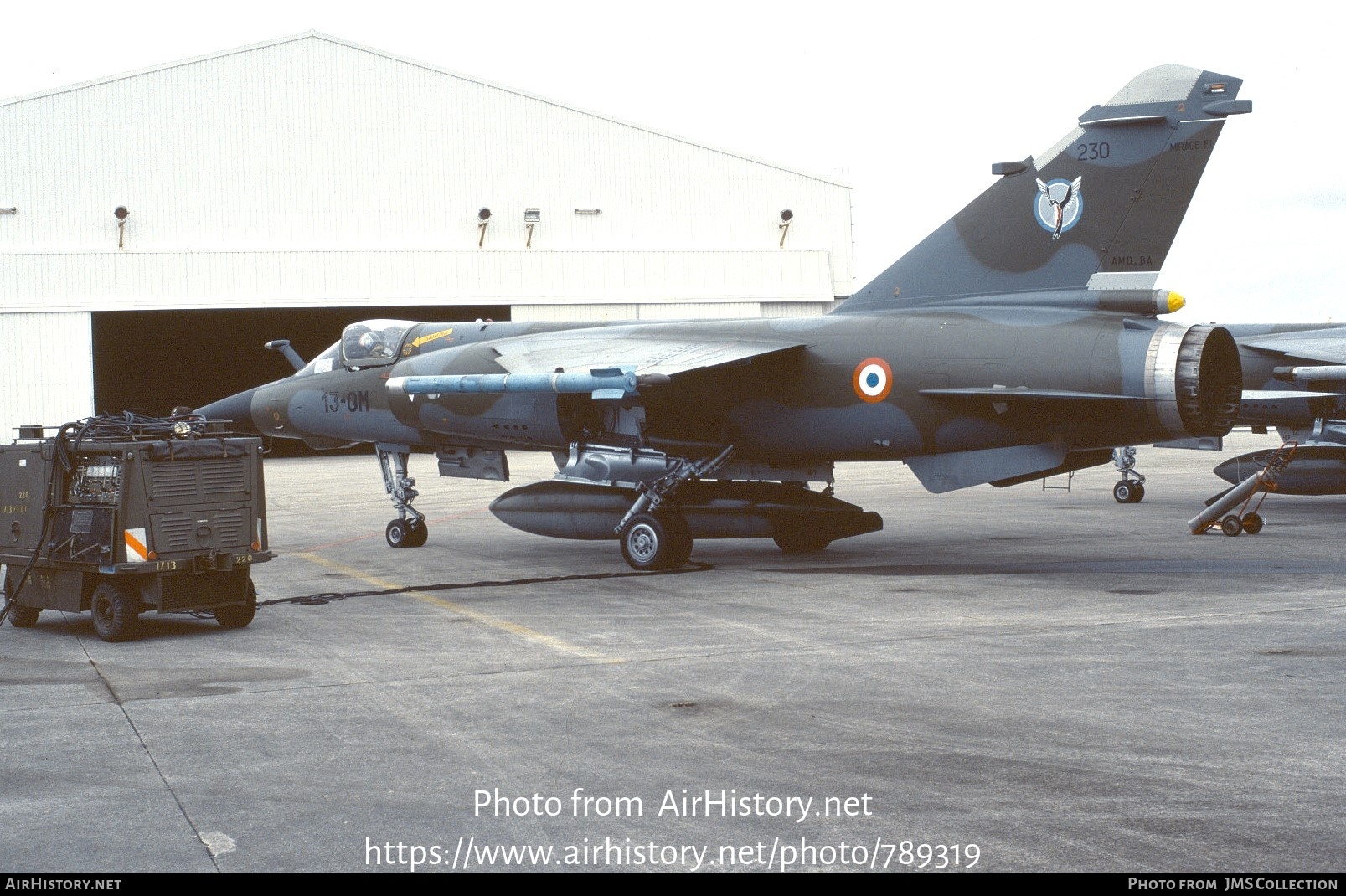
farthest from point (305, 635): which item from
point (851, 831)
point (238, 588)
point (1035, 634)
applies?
point (851, 831)

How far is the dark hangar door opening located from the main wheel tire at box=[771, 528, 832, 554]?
97.4 feet

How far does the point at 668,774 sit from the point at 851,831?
115 cm

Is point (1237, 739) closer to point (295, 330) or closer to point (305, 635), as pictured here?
point (305, 635)

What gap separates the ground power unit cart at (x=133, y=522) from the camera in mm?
10320

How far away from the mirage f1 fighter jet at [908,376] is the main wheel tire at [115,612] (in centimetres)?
496

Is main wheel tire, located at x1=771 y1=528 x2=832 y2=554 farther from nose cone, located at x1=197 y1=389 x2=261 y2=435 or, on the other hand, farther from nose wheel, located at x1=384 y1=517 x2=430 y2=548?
nose cone, located at x1=197 y1=389 x2=261 y2=435

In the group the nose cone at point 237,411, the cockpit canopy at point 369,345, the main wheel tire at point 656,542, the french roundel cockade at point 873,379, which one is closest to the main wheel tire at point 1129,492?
the french roundel cockade at point 873,379

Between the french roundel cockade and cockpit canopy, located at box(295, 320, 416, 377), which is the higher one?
cockpit canopy, located at box(295, 320, 416, 377)

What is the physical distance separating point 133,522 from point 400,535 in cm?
723

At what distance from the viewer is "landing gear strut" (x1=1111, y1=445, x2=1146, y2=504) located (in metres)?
22.6

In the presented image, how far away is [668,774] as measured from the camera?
247 inches

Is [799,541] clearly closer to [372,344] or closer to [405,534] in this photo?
[405,534]

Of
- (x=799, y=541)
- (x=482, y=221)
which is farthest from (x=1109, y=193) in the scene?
(x=482, y=221)

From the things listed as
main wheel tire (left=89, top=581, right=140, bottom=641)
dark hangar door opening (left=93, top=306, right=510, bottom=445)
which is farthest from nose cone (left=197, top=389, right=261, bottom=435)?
dark hangar door opening (left=93, top=306, right=510, bottom=445)
